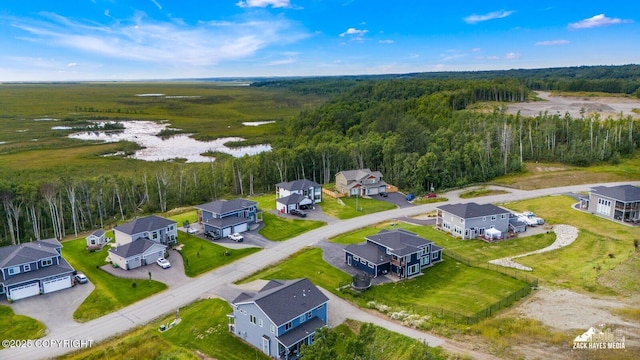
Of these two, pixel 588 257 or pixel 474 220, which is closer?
pixel 588 257

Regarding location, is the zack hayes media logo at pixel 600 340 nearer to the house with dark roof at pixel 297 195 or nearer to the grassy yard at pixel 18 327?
the grassy yard at pixel 18 327

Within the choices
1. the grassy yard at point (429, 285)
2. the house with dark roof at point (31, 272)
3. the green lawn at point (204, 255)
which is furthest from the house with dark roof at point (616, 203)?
the house with dark roof at point (31, 272)

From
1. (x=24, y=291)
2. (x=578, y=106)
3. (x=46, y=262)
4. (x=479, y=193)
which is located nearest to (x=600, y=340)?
(x=479, y=193)

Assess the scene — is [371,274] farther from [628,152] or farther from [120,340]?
[628,152]

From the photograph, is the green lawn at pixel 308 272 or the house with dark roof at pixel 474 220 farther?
the house with dark roof at pixel 474 220

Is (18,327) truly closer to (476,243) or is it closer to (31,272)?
(31,272)

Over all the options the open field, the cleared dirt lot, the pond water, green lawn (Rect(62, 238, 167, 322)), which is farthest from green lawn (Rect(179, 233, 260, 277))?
the cleared dirt lot

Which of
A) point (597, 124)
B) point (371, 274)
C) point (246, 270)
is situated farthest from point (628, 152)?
point (246, 270)
